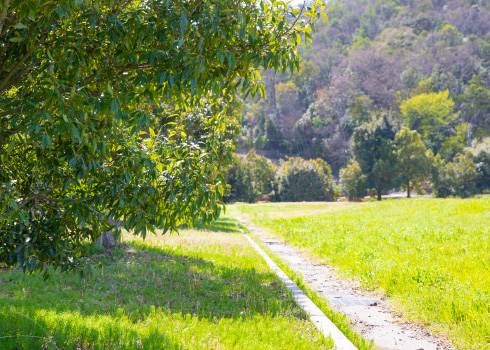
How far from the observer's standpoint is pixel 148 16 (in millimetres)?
3186

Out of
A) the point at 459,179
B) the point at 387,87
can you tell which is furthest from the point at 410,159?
the point at 387,87

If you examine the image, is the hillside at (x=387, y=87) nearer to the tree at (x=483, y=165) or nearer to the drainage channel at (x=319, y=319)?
the tree at (x=483, y=165)

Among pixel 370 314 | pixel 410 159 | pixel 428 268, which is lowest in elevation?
pixel 370 314

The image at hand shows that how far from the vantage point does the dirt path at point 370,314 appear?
4445 mm

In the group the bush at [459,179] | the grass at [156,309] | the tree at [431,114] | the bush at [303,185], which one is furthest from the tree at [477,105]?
the grass at [156,309]

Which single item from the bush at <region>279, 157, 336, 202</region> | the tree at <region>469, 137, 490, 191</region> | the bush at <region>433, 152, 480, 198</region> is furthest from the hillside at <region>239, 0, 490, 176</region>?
the bush at <region>279, 157, 336, 202</region>

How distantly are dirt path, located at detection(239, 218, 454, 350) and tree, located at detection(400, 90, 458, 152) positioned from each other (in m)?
70.8

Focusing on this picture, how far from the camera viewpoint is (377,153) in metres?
49.1

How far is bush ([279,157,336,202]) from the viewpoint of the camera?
52656 mm

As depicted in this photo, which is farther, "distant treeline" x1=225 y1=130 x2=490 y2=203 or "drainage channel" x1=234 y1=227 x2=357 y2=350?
"distant treeline" x1=225 y1=130 x2=490 y2=203

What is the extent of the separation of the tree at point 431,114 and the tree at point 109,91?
75.5 m

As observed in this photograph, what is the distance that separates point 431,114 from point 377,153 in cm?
3072

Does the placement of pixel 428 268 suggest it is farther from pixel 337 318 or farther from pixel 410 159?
pixel 410 159

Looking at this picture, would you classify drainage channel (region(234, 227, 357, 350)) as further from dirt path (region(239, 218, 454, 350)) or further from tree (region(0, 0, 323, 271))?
tree (region(0, 0, 323, 271))
